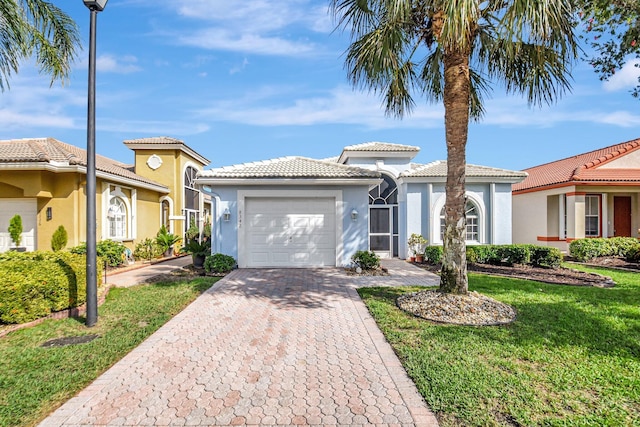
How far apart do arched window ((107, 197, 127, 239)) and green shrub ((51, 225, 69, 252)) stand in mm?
2056

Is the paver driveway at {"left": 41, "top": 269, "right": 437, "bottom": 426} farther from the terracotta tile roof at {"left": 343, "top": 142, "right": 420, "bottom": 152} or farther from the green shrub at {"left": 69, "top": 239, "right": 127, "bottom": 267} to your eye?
the terracotta tile roof at {"left": 343, "top": 142, "right": 420, "bottom": 152}

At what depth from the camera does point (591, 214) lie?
1719cm

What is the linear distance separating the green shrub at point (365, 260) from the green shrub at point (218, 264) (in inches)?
177

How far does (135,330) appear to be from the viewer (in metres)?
5.86

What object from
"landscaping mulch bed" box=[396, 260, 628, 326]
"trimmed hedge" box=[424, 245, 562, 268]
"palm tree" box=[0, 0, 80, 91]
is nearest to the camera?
"landscaping mulch bed" box=[396, 260, 628, 326]

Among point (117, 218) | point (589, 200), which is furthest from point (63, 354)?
point (589, 200)

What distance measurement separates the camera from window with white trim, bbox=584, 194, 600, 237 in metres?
17.1

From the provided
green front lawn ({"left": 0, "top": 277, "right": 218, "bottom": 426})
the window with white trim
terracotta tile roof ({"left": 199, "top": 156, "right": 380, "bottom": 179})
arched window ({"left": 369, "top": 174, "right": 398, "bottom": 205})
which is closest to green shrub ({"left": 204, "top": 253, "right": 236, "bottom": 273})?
terracotta tile roof ({"left": 199, "top": 156, "right": 380, "bottom": 179})

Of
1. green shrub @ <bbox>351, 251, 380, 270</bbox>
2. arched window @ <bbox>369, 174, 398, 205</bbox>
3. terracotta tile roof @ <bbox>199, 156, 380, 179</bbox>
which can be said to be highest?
terracotta tile roof @ <bbox>199, 156, 380, 179</bbox>

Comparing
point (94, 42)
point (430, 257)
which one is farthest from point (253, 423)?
point (430, 257)

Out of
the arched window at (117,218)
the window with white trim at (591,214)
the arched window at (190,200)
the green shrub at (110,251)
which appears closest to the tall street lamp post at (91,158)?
the green shrub at (110,251)

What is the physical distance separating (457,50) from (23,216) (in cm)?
1613

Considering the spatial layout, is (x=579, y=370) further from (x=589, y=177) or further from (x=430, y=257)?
(x=589, y=177)

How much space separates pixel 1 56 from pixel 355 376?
10.5 meters
